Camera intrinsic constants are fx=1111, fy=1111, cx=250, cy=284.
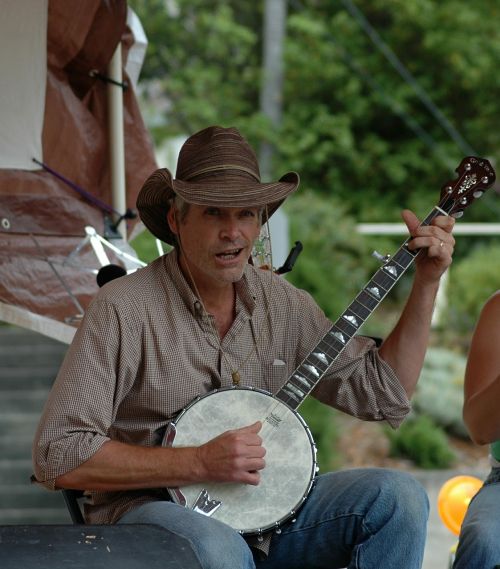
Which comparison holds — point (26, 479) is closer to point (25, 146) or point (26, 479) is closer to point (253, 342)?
point (25, 146)

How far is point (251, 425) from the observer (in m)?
2.45

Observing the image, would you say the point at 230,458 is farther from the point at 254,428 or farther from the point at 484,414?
the point at 484,414

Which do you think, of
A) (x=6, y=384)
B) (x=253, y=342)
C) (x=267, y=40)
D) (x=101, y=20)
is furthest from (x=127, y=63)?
(x=267, y=40)

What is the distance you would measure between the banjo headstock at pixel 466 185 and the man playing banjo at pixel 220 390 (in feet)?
0.22

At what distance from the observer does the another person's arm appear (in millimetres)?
2561

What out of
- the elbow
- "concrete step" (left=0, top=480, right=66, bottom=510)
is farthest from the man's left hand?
"concrete step" (left=0, top=480, right=66, bottom=510)

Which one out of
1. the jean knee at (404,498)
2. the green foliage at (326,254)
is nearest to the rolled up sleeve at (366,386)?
the jean knee at (404,498)

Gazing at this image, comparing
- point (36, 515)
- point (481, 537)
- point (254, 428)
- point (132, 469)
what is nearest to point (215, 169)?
→ point (254, 428)

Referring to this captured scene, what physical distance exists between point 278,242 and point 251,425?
2336mm

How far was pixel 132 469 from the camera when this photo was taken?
2.33 meters

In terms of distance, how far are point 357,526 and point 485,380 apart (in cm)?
48

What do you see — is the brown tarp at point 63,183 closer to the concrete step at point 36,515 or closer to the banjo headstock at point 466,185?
the banjo headstock at point 466,185

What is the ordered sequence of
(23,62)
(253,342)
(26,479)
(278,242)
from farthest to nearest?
(26,479) → (278,242) → (23,62) → (253,342)

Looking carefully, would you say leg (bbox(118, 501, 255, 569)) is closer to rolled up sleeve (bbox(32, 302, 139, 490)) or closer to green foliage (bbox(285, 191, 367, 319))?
rolled up sleeve (bbox(32, 302, 139, 490))
